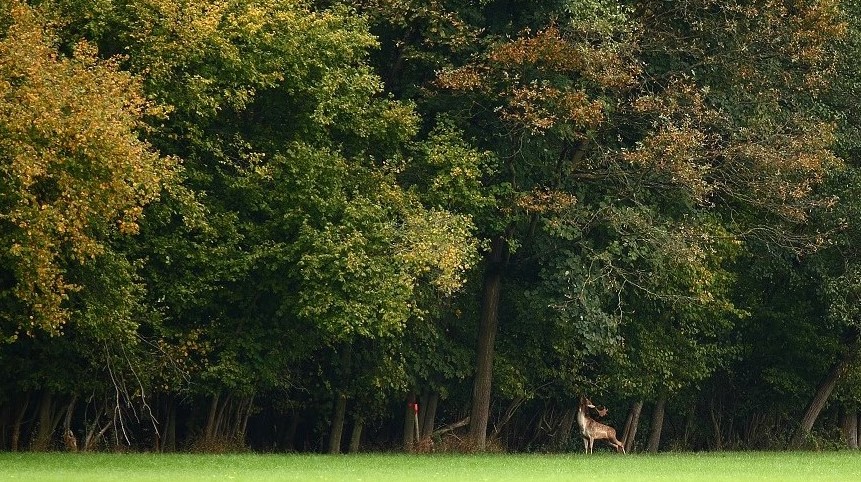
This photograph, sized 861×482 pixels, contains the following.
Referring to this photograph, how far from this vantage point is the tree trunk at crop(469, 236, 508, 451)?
1407 inches

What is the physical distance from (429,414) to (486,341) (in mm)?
3570

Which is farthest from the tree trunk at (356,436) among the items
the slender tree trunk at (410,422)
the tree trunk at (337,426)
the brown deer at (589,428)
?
the brown deer at (589,428)

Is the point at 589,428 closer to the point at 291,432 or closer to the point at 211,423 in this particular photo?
the point at 291,432

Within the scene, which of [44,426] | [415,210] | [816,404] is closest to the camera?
[415,210]

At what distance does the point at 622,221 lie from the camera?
1309 inches

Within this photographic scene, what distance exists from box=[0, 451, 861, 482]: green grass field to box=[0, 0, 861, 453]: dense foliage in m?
Result: 2.25

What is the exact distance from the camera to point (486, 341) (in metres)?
36.1

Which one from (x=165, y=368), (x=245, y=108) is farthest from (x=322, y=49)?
(x=165, y=368)

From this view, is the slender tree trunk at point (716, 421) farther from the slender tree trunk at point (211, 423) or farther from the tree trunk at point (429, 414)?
the slender tree trunk at point (211, 423)

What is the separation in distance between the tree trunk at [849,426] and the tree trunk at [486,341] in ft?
47.6

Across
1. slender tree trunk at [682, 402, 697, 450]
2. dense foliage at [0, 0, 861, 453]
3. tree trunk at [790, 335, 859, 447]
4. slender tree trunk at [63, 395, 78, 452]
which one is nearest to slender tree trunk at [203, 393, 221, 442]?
dense foliage at [0, 0, 861, 453]

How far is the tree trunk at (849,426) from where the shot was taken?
46.8 m

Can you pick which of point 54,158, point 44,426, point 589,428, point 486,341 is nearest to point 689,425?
point 589,428

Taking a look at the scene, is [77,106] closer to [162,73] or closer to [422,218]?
[162,73]
